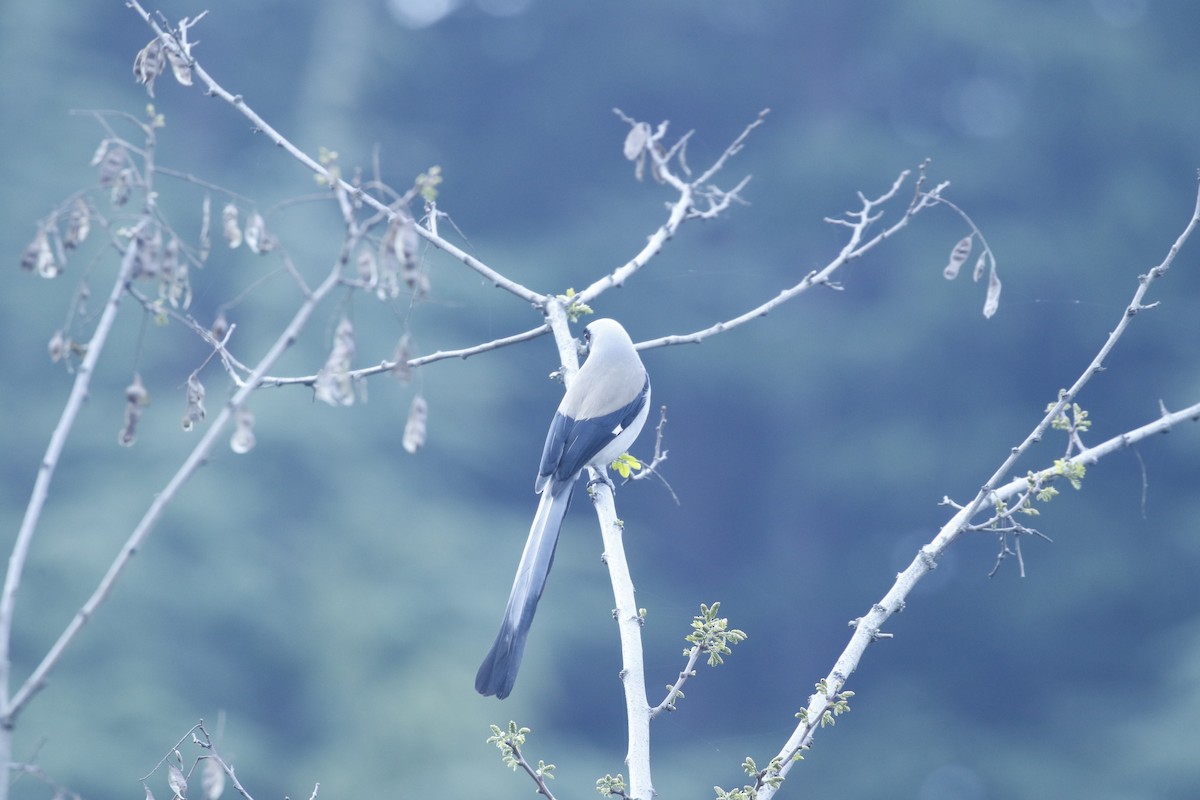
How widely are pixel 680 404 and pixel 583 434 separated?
33.6 ft

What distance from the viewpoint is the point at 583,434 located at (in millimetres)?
3760

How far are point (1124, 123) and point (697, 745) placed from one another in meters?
8.14

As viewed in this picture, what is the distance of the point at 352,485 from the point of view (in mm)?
10688

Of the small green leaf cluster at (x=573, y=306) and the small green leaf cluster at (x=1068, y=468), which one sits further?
the small green leaf cluster at (x=573, y=306)

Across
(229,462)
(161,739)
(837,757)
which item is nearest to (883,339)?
(837,757)

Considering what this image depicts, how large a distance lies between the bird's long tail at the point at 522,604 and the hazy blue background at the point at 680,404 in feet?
20.5

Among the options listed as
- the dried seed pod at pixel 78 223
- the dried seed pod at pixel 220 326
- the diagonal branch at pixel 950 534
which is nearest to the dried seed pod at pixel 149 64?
the dried seed pod at pixel 220 326

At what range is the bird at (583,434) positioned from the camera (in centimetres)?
307

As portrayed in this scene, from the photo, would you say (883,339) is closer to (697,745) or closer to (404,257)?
(697,745)

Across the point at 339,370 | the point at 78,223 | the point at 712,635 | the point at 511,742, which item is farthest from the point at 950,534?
the point at 78,223

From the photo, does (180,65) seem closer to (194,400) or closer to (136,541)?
(194,400)

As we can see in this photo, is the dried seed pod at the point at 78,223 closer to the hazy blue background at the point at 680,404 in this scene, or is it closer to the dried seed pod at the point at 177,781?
the dried seed pod at the point at 177,781

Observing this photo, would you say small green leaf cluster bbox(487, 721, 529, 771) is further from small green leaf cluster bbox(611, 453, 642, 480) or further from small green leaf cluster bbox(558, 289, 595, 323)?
small green leaf cluster bbox(558, 289, 595, 323)

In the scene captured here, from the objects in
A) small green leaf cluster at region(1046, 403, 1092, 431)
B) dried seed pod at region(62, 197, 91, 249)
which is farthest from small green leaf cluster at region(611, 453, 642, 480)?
dried seed pod at region(62, 197, 91, 249)
